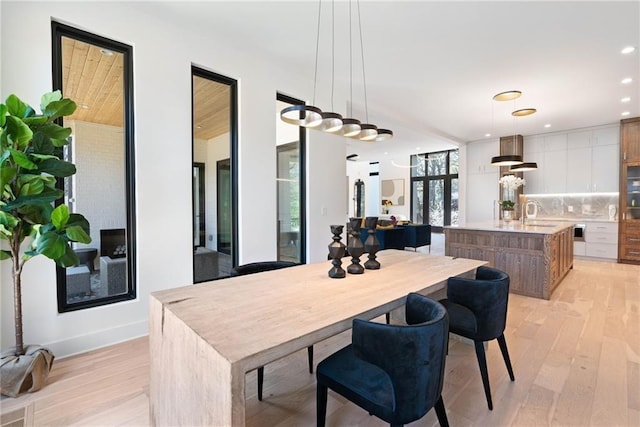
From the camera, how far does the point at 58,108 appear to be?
206 cm

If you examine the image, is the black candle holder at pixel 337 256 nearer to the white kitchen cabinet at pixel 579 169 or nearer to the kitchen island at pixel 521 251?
the kitchen island at pixel 521 251

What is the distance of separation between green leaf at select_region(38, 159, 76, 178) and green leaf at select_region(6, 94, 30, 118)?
313 millimetres

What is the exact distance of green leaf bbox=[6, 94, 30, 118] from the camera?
191 cm

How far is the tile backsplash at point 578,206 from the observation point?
6875 millimetres

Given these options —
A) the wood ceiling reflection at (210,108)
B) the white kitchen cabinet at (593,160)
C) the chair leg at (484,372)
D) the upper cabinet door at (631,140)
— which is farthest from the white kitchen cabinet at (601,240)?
the wood ceiling reflection at (210,108)

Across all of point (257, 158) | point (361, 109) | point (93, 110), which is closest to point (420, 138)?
point (361, 109)

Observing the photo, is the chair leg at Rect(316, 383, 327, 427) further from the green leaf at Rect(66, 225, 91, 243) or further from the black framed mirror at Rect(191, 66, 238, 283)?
the black framed mirror at Rect(191, 66, 238, 283)

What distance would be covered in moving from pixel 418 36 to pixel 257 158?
88.0 inches

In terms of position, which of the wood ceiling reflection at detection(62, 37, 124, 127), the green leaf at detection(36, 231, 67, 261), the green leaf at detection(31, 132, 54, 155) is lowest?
the green leaf at detection(36, 231, 67, 261)

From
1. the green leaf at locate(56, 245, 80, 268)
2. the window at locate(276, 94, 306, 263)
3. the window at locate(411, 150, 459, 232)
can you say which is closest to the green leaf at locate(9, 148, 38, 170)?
the green leaf at locate(56, 245, 80, 268)

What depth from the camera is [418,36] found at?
3.29m

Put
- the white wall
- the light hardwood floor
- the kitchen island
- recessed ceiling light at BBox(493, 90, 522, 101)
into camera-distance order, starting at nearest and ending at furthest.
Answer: the light hardwood floor < the white wall < the kitchen island < recessed ceiling light at BBox(493, 90, 522, 101)

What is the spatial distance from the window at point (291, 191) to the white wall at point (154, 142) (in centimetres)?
16

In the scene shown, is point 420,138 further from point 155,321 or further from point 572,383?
point 155,321
